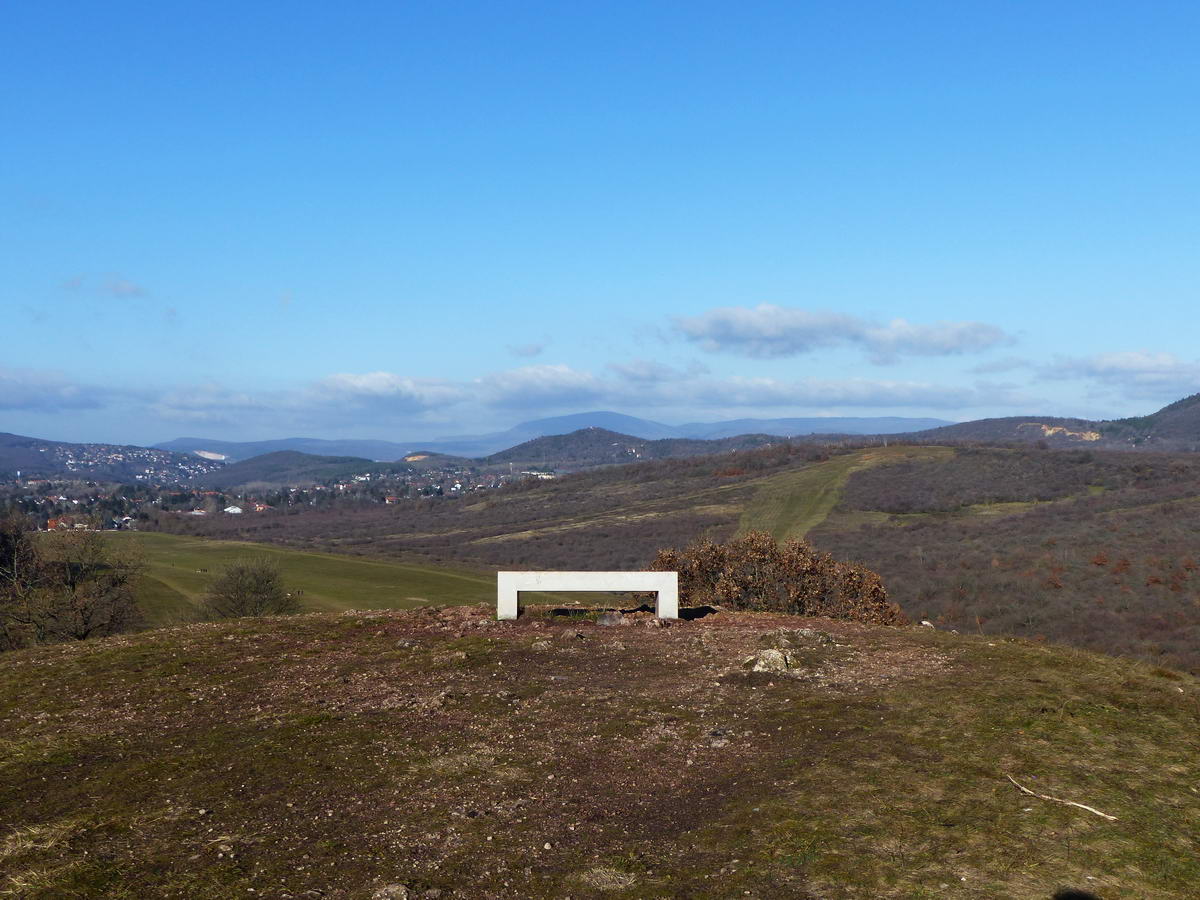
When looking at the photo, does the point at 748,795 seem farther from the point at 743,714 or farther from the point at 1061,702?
the point at 1061,702

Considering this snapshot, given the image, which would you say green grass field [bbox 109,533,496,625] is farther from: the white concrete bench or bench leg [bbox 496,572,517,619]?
the white concrete bench

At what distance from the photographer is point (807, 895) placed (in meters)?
7.07

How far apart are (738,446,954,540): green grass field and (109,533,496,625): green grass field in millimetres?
32703

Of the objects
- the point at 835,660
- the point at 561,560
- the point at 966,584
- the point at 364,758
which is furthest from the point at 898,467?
the point at 364,758

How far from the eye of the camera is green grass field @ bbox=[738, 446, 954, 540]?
299 feet

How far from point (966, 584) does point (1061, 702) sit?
150ft

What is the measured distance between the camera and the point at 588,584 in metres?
18.9

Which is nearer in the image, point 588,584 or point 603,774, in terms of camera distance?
point 603,774

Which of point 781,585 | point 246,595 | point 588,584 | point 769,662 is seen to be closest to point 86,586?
point 246,595

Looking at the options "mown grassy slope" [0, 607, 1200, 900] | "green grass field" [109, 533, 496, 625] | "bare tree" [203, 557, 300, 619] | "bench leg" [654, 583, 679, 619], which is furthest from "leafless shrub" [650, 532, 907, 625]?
"green grass field" [109, 533, 496, 625]

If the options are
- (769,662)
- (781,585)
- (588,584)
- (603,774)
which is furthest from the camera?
(781,585)

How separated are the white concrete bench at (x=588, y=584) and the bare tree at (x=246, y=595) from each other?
21.9 metres

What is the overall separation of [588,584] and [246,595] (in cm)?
2569

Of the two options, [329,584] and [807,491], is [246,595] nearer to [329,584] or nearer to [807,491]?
[329,584]
